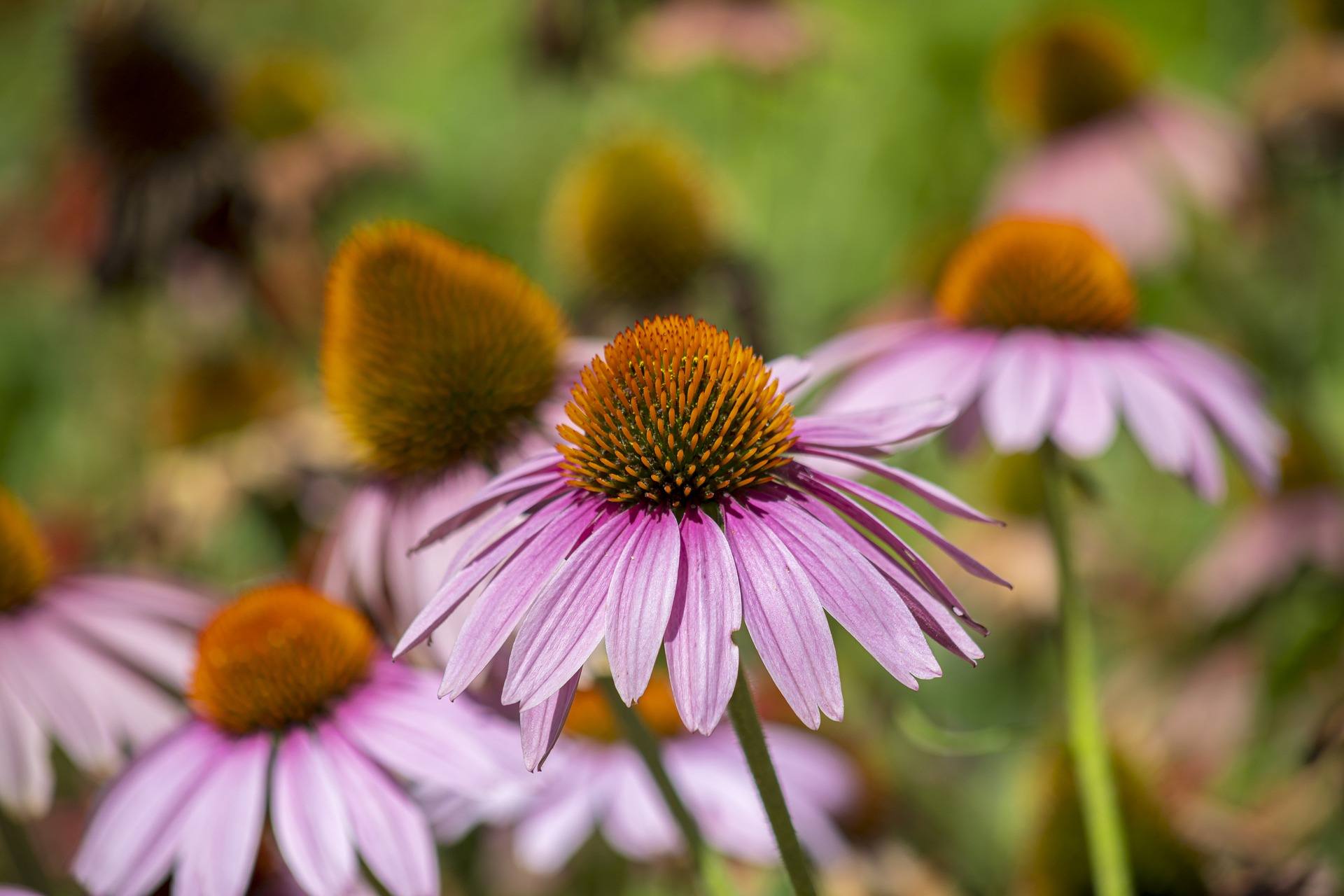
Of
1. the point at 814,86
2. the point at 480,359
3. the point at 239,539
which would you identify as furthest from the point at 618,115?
the point at 480,359

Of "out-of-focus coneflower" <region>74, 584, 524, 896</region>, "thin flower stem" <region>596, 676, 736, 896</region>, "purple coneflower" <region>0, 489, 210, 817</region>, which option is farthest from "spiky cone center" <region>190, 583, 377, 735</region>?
"thin flower stem" <region>596, 676, 736, 896</region>

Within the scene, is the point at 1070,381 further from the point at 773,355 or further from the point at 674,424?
the point at 773,355

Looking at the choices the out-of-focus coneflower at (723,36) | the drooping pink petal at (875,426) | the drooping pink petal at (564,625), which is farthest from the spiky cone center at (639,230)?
the drooping pink petal at (564,625)

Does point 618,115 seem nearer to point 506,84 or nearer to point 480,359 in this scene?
point 506,84

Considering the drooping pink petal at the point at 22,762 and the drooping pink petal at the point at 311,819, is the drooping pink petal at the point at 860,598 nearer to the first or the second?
the drooping pink petal at the point at 311,819

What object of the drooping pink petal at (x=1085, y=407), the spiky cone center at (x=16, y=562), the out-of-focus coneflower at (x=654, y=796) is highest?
the drooping pink petal at (x=1085, y=407)

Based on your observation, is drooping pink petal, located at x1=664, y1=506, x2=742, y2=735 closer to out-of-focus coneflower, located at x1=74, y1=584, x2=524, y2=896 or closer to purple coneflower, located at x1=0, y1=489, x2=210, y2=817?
out-of-focus coneflower, located at x1=74, y1=584, x2=524, y2=896
